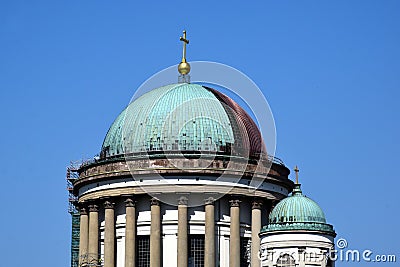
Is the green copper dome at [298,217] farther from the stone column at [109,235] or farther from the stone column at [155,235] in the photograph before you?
the stone column at [109,235]

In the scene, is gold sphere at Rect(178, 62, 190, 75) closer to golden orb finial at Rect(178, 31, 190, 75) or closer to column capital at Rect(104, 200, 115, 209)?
golden orb finial at Rect(178, 31, 190, 75)

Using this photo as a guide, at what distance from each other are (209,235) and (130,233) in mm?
7522

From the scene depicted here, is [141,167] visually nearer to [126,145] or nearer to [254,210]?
[126,145]

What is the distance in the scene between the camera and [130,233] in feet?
322

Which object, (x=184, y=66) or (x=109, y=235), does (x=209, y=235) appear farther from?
(x=184, y=66)

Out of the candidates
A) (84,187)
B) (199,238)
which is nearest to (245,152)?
(199,238)

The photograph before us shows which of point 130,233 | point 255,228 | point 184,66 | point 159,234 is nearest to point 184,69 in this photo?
point 184,66

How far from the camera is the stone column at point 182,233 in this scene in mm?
96269

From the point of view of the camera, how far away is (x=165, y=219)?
99.1 m

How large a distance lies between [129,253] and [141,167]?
8.30 m

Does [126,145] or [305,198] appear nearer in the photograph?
[305,198]

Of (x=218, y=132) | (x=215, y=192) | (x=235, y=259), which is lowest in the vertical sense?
Result: (x=235, y=259)

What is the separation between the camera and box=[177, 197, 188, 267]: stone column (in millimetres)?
96269

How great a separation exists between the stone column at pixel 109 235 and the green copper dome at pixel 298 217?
57.3ft
